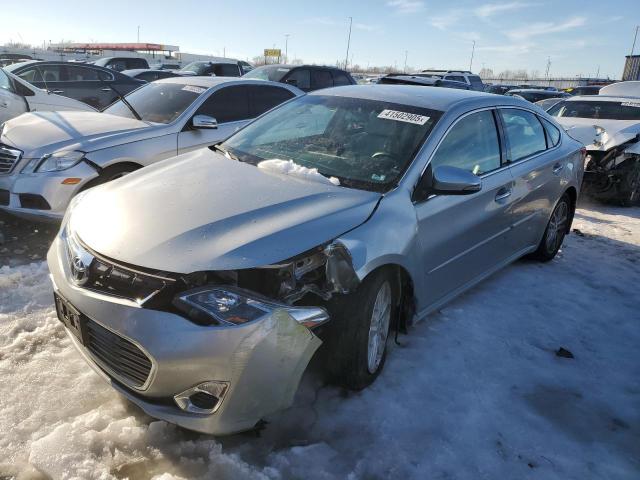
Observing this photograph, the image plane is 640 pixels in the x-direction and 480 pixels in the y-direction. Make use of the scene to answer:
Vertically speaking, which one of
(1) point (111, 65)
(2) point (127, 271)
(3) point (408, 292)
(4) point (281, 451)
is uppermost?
(1) point (111, 65)

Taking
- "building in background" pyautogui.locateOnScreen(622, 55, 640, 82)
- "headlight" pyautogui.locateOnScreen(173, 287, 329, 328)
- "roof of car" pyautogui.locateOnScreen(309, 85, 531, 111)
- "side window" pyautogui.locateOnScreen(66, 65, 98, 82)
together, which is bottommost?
"headlight" pyautogui.locateOnScreen(173, 287, 329, 328)

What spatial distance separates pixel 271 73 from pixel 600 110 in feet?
22.2

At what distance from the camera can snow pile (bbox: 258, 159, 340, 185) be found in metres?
3.03

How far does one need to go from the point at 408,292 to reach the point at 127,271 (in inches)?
63.2

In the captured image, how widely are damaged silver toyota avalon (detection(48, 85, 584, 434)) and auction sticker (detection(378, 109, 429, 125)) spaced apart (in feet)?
0.05

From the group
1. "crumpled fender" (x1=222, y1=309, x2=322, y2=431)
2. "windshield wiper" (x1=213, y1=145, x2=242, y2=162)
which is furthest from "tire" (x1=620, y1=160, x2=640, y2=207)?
"crumpled fender" (x1=222, y1=309, x2=322, y2=431)

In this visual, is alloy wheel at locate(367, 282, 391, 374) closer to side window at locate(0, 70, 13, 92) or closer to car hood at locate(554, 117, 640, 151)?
car hood at locate(554, 117, 640, 151)

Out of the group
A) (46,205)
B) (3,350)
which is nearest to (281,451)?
(3,350)

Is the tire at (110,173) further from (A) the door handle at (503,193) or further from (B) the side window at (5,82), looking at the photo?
(B) the side window at (5,82)

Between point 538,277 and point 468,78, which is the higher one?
point 468,78

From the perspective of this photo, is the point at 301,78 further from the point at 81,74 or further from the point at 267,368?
the point at 267,368

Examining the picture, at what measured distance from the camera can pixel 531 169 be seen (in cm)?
424

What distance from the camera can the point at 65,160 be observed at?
4.56 metres

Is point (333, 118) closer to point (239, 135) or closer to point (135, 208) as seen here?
point (239, 135)
